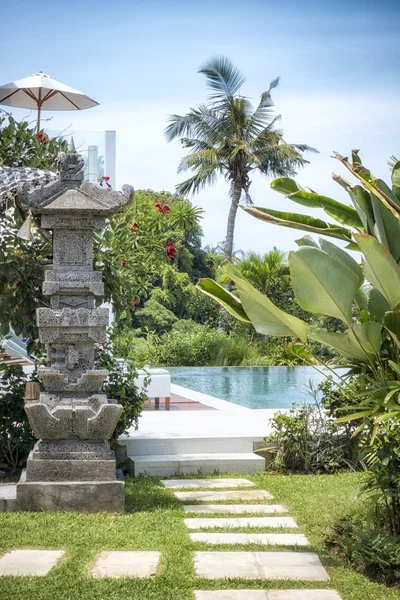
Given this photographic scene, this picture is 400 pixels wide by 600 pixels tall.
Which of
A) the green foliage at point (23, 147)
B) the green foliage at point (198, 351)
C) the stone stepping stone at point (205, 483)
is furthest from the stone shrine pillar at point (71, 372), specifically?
the green foliage at point (198, 351)

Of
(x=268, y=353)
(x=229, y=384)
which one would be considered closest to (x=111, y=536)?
(x=229, y=384)

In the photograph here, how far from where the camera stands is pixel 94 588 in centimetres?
448

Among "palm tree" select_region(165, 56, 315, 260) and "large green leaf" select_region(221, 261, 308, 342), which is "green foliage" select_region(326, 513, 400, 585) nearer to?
"large green leaf" select_region(221, 261, 308, 342)

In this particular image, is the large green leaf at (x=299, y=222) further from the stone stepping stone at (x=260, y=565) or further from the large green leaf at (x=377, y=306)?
the stone stepping stone at (x=260, y=565)

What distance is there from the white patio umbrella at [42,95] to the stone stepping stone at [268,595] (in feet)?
32.1

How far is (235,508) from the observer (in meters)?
6.44

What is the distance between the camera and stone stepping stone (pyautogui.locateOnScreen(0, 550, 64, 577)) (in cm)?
477

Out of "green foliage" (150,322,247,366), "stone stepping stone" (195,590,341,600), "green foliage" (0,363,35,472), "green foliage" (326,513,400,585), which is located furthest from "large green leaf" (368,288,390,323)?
"green foliage" (150,322,247,366)

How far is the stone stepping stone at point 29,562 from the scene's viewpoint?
4.77 metres

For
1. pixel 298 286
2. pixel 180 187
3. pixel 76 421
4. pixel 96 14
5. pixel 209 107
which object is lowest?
pixel 76 421

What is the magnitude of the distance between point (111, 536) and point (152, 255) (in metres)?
3.18

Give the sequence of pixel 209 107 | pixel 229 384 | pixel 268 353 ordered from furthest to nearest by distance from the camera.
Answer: pixel 209 107
pixel 268 353
pixel 229 384

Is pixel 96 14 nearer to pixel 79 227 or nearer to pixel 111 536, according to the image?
pixel 79 227

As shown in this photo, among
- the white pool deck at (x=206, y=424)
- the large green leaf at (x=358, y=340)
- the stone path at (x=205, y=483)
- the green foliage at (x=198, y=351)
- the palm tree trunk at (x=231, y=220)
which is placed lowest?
the stone path at (x=205, y=483)
